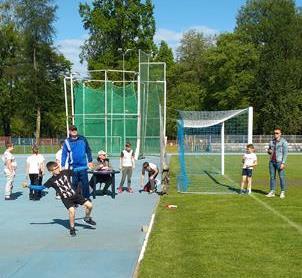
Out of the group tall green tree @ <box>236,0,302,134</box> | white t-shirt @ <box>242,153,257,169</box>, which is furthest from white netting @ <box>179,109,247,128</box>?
tall green tree @ <box>236,0,302,134</box>

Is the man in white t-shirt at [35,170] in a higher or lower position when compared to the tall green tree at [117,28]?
lower

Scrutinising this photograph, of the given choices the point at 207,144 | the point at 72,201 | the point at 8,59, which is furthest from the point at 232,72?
the point at 72,201

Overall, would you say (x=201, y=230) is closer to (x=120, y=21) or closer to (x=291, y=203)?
(x=291, y=203)

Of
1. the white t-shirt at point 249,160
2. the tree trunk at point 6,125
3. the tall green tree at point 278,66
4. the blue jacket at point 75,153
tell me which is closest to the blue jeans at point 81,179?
the blue jacket at point 75,153

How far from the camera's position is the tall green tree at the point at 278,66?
72.3 meters

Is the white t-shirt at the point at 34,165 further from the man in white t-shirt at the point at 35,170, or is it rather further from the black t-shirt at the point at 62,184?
the black t-shirt at the point at 62,184

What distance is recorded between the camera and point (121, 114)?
39.2 meters

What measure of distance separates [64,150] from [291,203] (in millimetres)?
6249

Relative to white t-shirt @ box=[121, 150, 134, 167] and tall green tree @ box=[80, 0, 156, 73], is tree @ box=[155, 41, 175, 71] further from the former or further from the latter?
white t-shirt @ box=[121, 150, 134, 167]

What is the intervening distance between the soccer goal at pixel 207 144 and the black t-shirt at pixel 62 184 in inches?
326

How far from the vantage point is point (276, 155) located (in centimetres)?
1658

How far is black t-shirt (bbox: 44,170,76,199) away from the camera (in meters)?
10.6

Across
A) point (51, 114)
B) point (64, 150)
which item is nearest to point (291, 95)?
point (51, 114)

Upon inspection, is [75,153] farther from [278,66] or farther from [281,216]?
[278,66]
